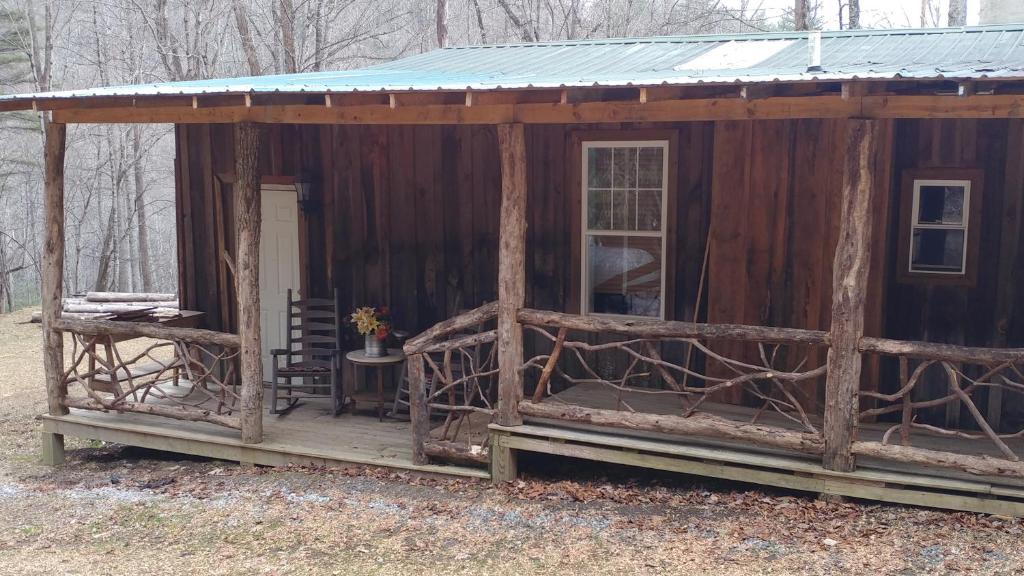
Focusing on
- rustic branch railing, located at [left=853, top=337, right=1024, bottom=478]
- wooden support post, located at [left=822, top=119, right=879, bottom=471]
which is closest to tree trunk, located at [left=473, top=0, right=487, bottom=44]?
wooden support post, located at [left=822, top=119, right=879, bottom=471]

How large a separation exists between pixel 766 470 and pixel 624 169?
113 inches

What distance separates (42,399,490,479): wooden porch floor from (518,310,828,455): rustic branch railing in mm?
1108

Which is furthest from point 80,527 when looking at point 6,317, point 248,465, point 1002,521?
point 6,317

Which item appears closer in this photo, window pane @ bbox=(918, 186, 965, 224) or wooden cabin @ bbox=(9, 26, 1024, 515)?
wooden cabin @ bbox=(9, 26, 1024, 515)

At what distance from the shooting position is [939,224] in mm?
6961

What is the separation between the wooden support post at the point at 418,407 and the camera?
6922mm

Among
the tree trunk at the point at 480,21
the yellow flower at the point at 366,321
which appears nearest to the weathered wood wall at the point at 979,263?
the yellow flower at the point at 366,321

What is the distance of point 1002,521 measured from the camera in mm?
5473

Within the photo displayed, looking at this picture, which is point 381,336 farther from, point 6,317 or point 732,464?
point 6,317

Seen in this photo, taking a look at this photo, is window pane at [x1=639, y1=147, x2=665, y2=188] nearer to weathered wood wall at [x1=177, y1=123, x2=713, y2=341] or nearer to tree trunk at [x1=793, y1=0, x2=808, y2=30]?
weathered wood wall at [x1=177, y1=123, x2=713, y2=341]

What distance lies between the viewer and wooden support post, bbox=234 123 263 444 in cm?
Answer: 714

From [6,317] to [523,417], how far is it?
15.8 meters

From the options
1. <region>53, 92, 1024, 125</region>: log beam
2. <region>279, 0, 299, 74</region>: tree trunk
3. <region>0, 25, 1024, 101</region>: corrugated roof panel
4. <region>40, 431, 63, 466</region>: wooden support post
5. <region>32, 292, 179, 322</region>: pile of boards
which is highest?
<region>279, 0, 299, 74</region>: tree trunk

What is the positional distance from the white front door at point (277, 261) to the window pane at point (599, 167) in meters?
3.07
